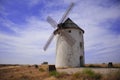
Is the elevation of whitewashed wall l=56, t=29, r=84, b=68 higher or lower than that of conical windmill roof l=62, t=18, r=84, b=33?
lower

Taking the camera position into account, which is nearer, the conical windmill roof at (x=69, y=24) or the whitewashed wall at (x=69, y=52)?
the whitewashed wall at (x=69, y=52)

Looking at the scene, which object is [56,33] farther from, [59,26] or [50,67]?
[50,67]

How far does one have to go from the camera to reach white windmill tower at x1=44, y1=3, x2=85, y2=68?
941 inches

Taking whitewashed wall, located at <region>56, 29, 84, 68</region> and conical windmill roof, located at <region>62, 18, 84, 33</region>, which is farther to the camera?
conical windmill roof, located at <region>62, 18, 84, 33</region>

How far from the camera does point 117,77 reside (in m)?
9.83

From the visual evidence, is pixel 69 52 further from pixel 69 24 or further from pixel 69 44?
pixel 69 24

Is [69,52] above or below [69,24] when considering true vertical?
below

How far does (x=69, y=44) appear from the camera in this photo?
24.0m

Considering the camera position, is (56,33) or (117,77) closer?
(117,77)

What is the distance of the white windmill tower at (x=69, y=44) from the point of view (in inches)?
941

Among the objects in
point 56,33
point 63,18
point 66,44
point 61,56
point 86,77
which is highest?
point 63,18

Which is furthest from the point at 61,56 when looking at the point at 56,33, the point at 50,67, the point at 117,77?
the point at 117,77

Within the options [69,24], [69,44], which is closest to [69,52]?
[69,44]

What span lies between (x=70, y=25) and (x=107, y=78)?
15.5m
